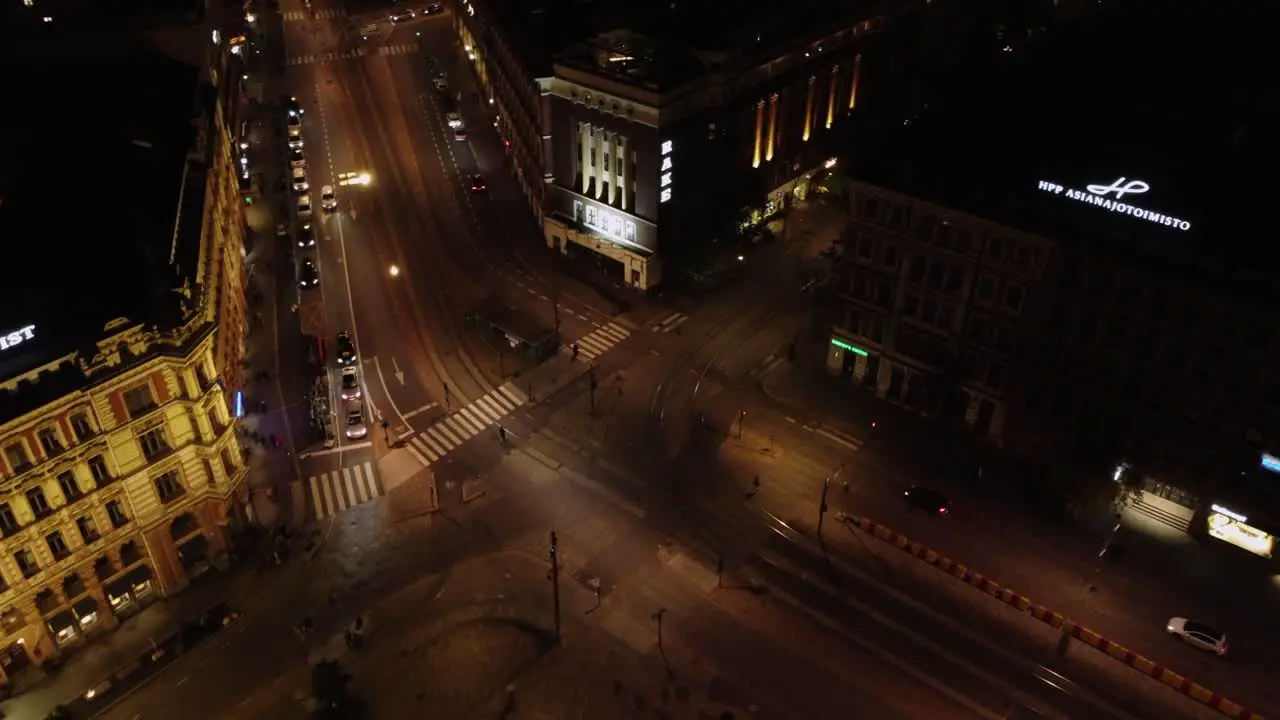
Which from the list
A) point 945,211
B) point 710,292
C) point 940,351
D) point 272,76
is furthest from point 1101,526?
point 272,76

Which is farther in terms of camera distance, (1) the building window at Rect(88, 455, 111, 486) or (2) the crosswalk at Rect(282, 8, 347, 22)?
(2) the crosswalk at Rect(282, 8, 347, 22)

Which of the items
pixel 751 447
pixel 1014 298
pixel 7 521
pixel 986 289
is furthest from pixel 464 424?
pixel 1014 298

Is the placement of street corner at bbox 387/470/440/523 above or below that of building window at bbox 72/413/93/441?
below

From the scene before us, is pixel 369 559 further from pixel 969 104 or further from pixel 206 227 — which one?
pixel 969 104

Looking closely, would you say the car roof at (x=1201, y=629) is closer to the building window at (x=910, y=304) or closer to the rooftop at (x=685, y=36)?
the building window at (x=910, y=304)

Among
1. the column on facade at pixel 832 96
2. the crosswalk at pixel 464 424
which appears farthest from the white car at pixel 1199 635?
the column on facade at pixel 832 96

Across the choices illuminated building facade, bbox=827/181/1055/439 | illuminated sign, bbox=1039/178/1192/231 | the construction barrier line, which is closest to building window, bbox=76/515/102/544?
the construction barrier line

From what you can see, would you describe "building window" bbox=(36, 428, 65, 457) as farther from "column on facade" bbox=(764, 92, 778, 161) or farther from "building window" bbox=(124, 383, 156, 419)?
"column on facade" bbox=(764, 92, 778, 161)
